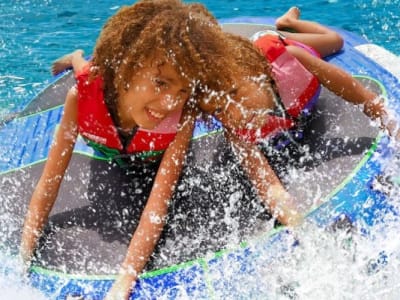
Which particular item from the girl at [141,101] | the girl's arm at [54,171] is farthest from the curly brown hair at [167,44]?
the girl's arm at [54,171]

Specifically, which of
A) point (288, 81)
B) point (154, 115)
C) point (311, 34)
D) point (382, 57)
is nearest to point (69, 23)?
point (311, 34)

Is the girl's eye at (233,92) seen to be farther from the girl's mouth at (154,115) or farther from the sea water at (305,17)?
the sea water at (305,17)

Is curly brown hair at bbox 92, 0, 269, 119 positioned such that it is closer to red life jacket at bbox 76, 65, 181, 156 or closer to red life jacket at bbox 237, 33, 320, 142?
red life jacket at bbox 76, 65, 181, 156

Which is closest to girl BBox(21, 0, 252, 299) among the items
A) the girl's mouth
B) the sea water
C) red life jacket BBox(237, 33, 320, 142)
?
the girl's mouth

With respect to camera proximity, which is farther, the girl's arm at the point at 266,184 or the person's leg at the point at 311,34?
the person's leg at the point at 311,34

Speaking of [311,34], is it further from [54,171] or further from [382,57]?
[54,171]

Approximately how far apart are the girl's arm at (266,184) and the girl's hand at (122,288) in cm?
51

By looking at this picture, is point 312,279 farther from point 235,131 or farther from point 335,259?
point 235,131

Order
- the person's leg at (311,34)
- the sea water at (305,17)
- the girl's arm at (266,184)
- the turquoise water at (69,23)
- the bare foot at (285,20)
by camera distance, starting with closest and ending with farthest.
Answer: the sea water at (305,17) → the girl's arm at (266,184) → the person's leg at (311,34) → the bare foot at (285,20) → the turquoise water at (69,23)

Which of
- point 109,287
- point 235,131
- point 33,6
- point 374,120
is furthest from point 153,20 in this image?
point 33,6

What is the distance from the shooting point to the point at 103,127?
7.24ft

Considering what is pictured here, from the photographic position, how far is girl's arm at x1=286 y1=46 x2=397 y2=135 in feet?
8.04

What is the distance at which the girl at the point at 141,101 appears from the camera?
1860 mm

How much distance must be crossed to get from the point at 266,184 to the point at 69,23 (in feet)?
10.4
